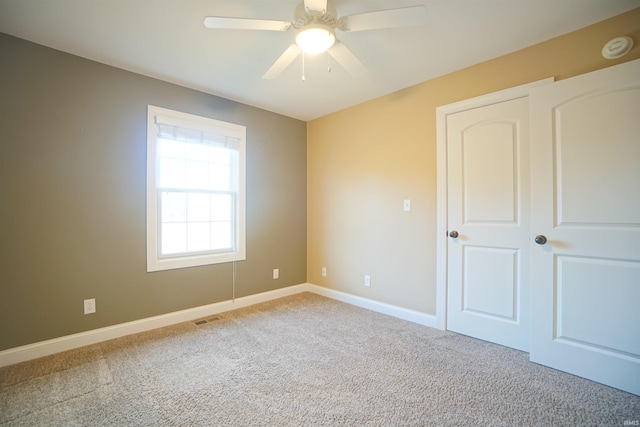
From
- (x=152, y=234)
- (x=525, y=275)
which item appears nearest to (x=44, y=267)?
(x=152, y=234)

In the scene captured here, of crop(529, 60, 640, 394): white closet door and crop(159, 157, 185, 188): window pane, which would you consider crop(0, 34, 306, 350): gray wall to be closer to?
crop(159, 157, 185, 188): window pane

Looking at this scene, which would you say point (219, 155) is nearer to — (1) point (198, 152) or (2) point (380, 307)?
(1) point (198, 152)

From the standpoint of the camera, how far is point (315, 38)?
1.83 meters

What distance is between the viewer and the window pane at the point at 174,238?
2959mm

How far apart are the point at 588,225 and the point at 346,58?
6.66 ft

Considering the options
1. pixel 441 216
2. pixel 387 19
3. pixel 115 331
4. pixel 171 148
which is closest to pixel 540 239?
pixel 441 216

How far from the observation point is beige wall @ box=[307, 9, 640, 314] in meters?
2.29

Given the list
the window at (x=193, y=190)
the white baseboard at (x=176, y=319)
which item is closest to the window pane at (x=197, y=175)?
the window at (x=193, y=190)

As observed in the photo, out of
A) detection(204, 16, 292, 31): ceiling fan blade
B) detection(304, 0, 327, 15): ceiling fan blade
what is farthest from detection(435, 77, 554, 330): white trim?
detection(204, 16, 292, 31): ceiling fan blade

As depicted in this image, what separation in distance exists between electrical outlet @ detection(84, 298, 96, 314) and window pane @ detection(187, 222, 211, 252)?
91 centimetres

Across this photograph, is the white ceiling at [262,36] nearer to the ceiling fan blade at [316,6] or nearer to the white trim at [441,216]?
the ceiling fan blade at [316,6]

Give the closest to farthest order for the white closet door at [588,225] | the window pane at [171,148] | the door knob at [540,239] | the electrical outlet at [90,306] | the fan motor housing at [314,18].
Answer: the fan motor housing at [314,18]
the white closet door at [588,225]
the door knob at [540,239]
the electrical outlet at [90,306]
the window pane at [171,148]

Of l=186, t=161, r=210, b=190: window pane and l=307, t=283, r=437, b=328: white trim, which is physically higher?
l=186, t=161, r=210, b=190: window pane

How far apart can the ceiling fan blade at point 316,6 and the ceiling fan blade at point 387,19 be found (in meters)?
0.12
